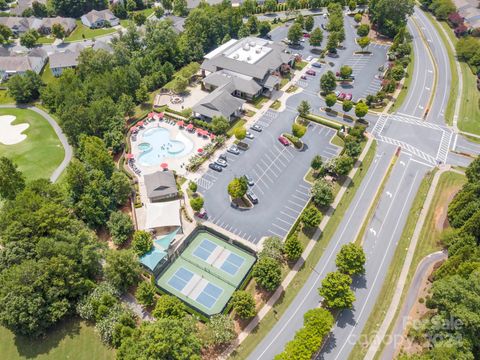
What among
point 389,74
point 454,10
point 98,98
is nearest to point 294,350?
point 98,98

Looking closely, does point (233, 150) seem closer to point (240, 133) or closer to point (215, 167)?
point (240, 133)

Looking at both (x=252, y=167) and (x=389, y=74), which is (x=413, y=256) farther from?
(x=389, y=74)

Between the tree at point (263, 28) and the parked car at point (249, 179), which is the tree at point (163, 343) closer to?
the parked car at point (249, 179)

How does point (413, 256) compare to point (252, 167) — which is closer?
point (413, 256)

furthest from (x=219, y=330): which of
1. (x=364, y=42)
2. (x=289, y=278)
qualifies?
(x=364, y=42)

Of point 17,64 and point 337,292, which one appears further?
point 17,64

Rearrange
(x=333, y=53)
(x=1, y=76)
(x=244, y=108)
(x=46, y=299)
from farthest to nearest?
(x=333, y=53), (x=1, y=76), (x=244, y=108), (x=46, y=299)

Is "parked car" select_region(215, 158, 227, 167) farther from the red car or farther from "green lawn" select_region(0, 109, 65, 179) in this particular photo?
"green lawn" select_region(0, 109, 65, 179)
